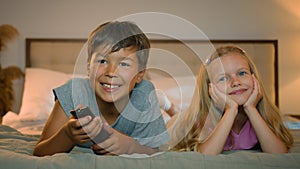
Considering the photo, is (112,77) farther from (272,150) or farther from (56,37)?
(56,37)

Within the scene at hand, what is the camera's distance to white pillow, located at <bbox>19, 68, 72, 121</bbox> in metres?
2.30

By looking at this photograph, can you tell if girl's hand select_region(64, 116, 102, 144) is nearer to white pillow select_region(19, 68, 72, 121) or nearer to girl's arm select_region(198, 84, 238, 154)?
girl's arm select_region(198, 84, 238, 154)

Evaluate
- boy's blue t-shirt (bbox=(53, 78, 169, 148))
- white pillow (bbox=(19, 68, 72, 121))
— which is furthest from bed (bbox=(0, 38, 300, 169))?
boy's blue t-shirt (bbox=(53, 78, 169, 148))

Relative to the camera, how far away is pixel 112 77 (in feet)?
3.16

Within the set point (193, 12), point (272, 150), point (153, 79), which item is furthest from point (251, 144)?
point (193, 12)

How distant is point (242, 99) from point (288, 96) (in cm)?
226

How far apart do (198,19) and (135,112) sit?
206cm

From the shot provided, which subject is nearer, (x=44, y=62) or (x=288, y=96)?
(x=44, y=62)

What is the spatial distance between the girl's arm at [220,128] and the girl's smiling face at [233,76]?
21 millimetres

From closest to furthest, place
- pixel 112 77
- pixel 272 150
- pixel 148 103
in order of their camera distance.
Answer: pixel 112 77
pixel 272 150
pixel 148 103

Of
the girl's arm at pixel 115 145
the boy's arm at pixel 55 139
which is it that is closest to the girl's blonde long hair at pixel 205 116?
the girl's arm at pixel 115 145

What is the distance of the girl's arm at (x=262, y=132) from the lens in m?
1.07

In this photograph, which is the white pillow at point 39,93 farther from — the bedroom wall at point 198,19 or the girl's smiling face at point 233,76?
the girl's smiling face at point 233,76

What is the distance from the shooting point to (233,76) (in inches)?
44.5
